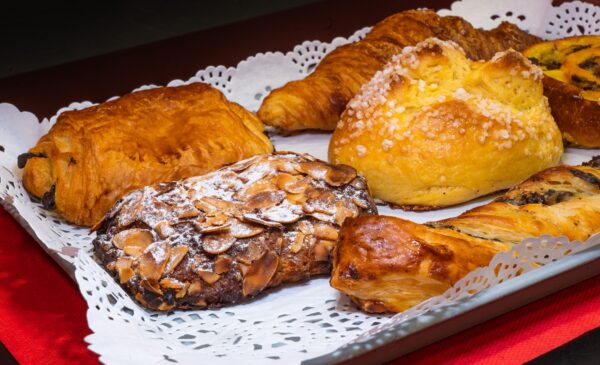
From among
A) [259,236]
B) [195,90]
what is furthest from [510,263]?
[195,90]

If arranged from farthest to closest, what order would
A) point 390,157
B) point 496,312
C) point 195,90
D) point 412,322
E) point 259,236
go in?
point 195,90 → point 390,157 → point 259,236 → point 496,312 → point 412,322

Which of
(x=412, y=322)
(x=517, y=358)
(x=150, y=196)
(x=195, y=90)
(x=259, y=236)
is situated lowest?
(x=517, y=358)

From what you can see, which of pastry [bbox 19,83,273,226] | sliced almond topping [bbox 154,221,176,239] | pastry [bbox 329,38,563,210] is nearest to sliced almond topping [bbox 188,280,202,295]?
sliced almond topping [bbox 154,221,176,239]

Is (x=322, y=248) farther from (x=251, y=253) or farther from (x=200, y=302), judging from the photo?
(x=200, y=302)

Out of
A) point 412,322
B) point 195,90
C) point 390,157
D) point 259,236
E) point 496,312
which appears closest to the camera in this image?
point 412,322

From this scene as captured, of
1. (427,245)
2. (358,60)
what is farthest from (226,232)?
(358,60)

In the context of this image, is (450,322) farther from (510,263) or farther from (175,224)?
(175,224)
